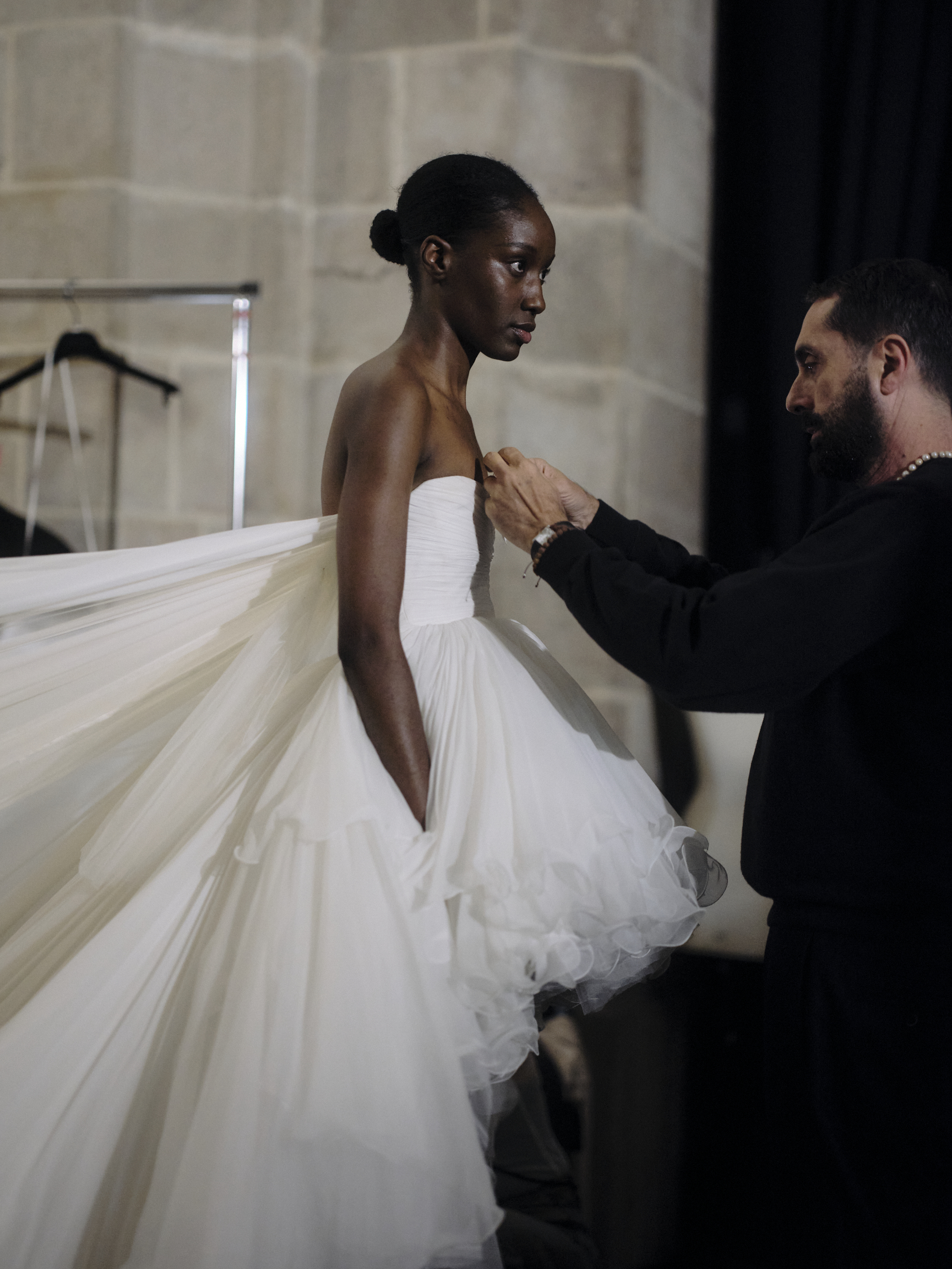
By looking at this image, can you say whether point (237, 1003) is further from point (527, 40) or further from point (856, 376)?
point (527, 40)

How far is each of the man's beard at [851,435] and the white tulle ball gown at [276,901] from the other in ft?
1.77

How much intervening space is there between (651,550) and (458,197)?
2.25 ft

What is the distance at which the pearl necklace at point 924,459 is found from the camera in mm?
1613

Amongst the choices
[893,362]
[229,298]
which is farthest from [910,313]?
[229,298]

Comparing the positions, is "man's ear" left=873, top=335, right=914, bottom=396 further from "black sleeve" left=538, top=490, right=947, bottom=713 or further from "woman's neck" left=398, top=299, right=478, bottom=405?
"woman's neck" left=398, top=299, right=478, bottom=405

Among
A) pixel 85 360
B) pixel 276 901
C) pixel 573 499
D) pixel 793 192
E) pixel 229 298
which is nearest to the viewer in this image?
pixel 276 901

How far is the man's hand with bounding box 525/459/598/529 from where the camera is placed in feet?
5.67

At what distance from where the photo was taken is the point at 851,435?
1688 millimetres

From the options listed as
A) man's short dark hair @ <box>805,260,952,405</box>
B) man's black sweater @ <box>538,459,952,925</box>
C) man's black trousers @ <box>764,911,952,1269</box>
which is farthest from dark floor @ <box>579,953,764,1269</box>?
man's short dark hair @ <box>805,260,952,405</box>

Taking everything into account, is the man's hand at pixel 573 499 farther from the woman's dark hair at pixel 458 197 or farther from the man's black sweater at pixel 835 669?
the woman's dark hair at pixel 458 197

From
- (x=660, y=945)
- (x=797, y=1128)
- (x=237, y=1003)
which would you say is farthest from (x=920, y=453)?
(x=237, y=1003)

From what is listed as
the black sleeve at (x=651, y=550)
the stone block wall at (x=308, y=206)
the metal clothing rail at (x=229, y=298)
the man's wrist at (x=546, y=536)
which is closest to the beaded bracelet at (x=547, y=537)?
the man's wrist at (x=546, y=536)

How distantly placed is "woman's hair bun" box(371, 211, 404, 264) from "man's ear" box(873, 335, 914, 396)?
72cm

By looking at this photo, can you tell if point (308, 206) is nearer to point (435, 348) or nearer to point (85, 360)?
point (85, 360)
